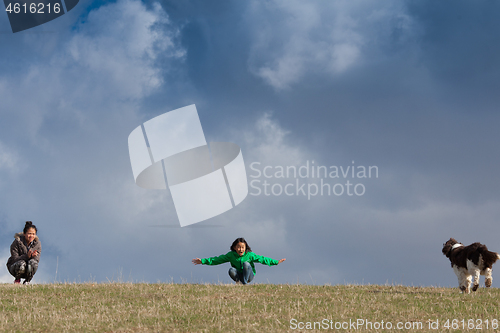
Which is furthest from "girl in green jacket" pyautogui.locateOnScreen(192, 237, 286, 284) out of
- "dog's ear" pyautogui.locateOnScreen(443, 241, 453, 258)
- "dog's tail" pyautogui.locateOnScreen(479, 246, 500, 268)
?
"dog's tail" pyautogui.locateOnScreen(479, 246, 500, 268)

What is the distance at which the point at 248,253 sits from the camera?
18266 millimetres

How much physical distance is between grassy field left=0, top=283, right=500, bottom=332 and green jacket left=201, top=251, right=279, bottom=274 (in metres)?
1.50

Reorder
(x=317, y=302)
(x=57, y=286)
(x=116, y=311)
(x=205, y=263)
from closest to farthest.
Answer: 1. (x=116, y=311)
2. (x=317, y=302)
3. (x=57, y=286)
4. (x=205, y=263)

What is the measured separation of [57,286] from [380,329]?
11485 mm

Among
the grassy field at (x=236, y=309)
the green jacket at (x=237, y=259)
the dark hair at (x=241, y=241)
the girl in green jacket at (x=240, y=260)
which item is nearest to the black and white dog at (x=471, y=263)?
the grassy field at (x=236, y=309)

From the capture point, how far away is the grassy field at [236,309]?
11.2 metres

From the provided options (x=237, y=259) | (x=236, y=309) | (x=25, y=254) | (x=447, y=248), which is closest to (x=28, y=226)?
(x=25, y=254)

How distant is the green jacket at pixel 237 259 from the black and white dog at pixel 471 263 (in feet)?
20.9

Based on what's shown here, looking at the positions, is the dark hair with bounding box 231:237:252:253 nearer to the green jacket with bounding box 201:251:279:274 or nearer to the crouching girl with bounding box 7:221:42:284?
the green jacket with bounding box 201:251:279:274

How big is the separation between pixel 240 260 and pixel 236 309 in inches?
215

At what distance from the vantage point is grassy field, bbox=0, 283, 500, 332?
11.2 m

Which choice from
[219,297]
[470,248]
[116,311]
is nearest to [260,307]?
[219,297]

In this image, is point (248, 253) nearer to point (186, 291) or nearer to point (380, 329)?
point (186, 291)

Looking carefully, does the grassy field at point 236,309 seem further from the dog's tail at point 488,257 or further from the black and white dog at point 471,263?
the dog's tail at point 488,257
